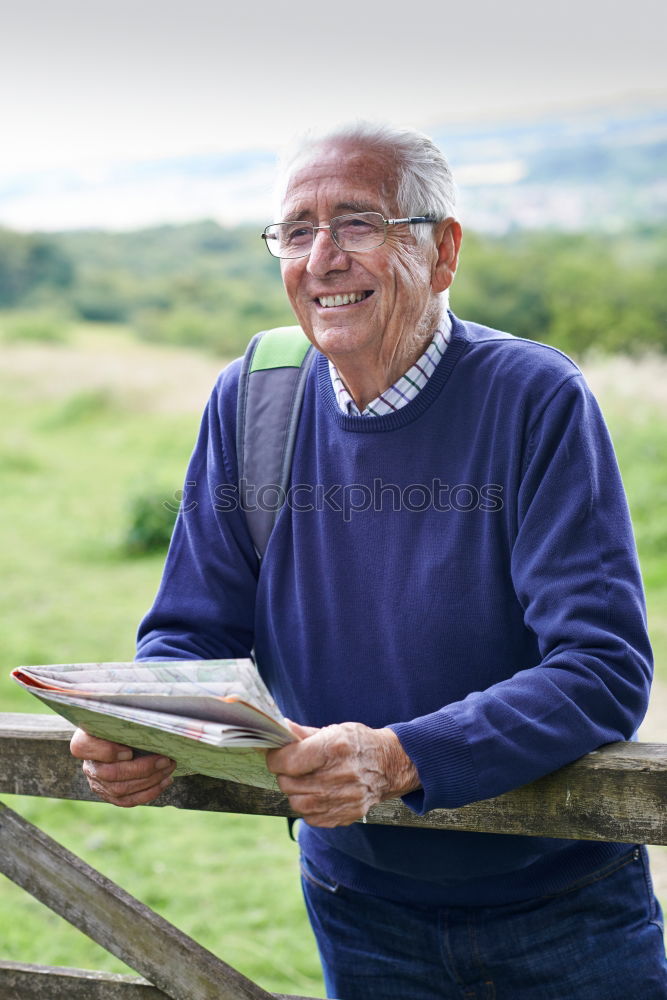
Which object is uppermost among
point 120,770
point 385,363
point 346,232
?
point 346,232

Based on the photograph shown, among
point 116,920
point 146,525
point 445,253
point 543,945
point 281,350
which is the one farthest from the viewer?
point 146,525

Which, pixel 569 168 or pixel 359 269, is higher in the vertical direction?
pixel 569 168

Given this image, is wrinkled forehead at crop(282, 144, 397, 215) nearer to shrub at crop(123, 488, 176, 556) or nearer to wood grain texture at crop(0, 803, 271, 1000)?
wood grain texture at crop(0, 803, 271, 1000)

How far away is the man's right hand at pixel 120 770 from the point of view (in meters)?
1.44

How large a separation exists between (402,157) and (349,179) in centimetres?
10

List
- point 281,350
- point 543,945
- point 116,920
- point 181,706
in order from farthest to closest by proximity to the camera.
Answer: point 281,350
point 543,945
point 116,920
point 181,706

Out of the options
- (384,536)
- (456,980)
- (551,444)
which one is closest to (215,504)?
(384,536)

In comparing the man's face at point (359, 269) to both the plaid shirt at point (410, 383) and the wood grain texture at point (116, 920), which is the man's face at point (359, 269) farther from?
the wood grain texture at point (116, 920)

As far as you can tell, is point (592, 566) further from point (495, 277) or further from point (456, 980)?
point (495, 277)

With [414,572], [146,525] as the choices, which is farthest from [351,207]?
[146,525]

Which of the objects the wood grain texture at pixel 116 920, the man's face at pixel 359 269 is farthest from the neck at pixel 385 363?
the wood grain texture at pixel 116 920

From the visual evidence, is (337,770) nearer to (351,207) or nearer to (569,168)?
(351,207)

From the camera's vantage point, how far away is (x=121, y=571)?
8.70m

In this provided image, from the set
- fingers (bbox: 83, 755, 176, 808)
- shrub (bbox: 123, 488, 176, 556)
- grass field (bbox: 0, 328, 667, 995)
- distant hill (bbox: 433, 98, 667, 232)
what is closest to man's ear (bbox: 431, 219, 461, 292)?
fingers (bbox: 83, 755, 176, 808)
